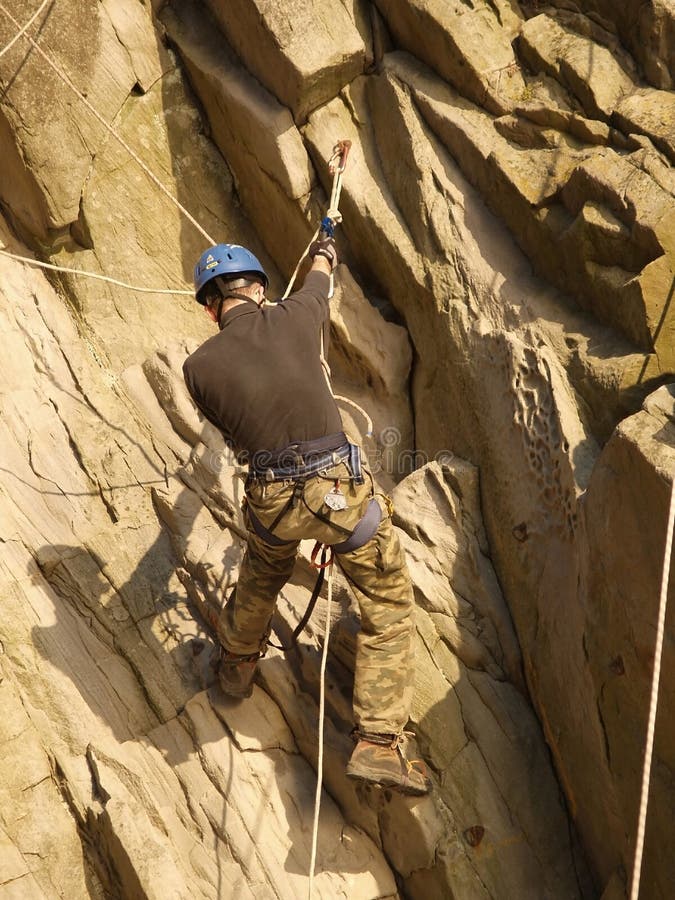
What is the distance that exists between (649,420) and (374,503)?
1627 millimetres

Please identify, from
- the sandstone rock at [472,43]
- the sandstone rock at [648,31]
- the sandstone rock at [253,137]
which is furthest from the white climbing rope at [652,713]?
the sandstone rock at [253,137]

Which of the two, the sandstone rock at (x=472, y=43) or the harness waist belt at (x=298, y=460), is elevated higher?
the sandstone rock at (x=472, y=43)

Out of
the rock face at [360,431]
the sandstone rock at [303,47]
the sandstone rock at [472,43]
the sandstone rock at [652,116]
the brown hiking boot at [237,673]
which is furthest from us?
the sandstone rock at [303,47]

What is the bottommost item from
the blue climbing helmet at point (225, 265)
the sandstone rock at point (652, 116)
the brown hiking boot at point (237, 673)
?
the brown hiking boot at point (237, 673)

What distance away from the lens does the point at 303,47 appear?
23.7ft

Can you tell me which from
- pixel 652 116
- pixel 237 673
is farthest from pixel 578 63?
pixel 237 673

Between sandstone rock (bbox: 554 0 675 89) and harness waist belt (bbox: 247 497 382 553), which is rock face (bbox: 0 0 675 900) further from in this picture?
harness waist belt (bbox: 247 497 382 553)

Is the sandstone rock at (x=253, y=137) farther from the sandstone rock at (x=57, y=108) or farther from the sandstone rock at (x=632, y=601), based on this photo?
the sandstone rock at (x=632, y=601)

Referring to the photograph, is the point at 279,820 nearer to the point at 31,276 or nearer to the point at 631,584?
the point at 631,584

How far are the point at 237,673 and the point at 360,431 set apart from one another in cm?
231

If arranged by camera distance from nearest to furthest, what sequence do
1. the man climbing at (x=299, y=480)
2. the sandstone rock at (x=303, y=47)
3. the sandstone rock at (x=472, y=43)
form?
the man climbing at (x=299, y=480) < the sandstone rock at (x=472, y=43) < the sandstone rock at (x=303, y=47)

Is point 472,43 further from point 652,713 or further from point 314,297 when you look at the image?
point 652,713

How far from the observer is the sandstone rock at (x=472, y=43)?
706 centimetres

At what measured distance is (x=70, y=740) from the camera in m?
6.17
